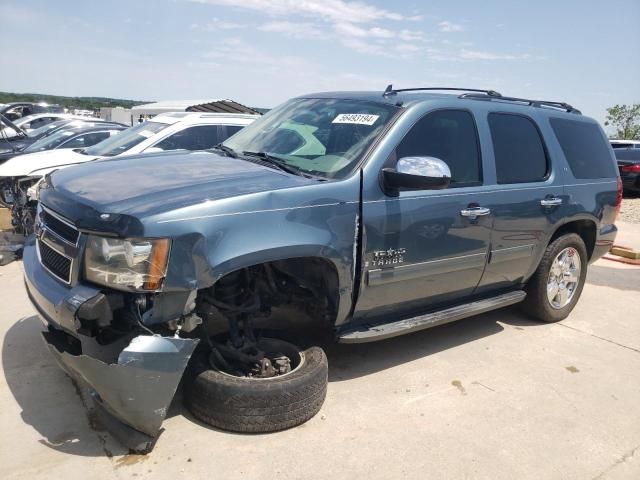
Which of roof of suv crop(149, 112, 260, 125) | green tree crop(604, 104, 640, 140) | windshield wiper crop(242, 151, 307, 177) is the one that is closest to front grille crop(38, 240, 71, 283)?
windshield wiper crop(242, 151, 307, 177)

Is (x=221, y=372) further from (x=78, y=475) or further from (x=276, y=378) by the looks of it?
(x=78, y=475)

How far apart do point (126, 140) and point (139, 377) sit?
18.6ft

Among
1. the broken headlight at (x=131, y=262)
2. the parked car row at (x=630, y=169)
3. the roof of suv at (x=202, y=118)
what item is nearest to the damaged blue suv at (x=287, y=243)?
the broken headlight at (x=131, y=262)

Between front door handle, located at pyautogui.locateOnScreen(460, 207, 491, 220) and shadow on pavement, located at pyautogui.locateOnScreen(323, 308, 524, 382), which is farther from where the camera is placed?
shadow on pavement, located at pyautogui.locateOnScreen(323, 308, 524, 382)

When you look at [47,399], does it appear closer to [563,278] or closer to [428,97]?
[428,97]

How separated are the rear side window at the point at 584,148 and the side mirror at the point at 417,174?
2090mm

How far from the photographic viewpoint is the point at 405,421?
327 cm

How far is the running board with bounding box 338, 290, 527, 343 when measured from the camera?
3.43m

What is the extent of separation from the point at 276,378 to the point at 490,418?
1.38 m

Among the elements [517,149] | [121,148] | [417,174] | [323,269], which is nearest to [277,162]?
[323,269]

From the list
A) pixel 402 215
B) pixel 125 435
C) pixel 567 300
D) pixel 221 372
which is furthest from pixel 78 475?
pixel 567 300

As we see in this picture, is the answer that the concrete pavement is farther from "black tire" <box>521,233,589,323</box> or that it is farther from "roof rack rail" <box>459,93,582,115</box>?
"roof rack rail" <box>459,93,582,115</box>

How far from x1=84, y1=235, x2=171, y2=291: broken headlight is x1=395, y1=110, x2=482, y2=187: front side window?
5.55 ft

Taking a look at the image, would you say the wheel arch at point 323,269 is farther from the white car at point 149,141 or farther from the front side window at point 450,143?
the white car at point 149,141
